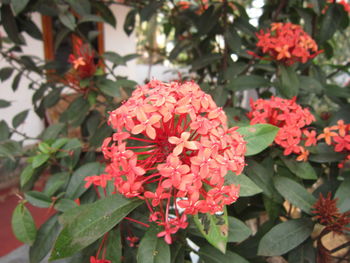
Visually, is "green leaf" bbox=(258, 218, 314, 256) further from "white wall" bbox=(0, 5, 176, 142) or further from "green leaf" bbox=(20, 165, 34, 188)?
"white wall" bbox=(0, 5, 176, 142)

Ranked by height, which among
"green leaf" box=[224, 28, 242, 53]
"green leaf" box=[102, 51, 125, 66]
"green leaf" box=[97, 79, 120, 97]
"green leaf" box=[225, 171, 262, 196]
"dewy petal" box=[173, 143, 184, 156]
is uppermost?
"green leaf" box=[224, 28, 242, 53]

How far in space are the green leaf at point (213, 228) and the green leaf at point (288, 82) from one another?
551 mm

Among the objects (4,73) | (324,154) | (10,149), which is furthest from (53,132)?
(324,154)

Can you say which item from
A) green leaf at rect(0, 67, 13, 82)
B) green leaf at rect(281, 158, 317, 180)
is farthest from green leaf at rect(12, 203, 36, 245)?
green leaf at rect(0, 67, 13, 82)

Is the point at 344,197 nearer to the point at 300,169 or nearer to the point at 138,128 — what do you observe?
the point at 300,169

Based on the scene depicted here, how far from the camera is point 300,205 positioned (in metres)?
0.73

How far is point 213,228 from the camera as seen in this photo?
528 mm

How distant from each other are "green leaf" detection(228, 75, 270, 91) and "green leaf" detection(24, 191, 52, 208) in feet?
2.14

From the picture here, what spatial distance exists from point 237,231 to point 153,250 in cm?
20

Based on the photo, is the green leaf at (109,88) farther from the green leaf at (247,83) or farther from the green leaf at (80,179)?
the green leaf at (247,83)

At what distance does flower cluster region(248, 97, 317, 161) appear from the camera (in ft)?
2.31

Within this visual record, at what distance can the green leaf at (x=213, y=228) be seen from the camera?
20.5 inches

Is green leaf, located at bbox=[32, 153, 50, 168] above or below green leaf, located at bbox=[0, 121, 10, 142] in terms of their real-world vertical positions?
above

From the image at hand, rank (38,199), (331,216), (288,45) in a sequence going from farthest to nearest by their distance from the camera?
(288,45), (38,199), (331,216)
